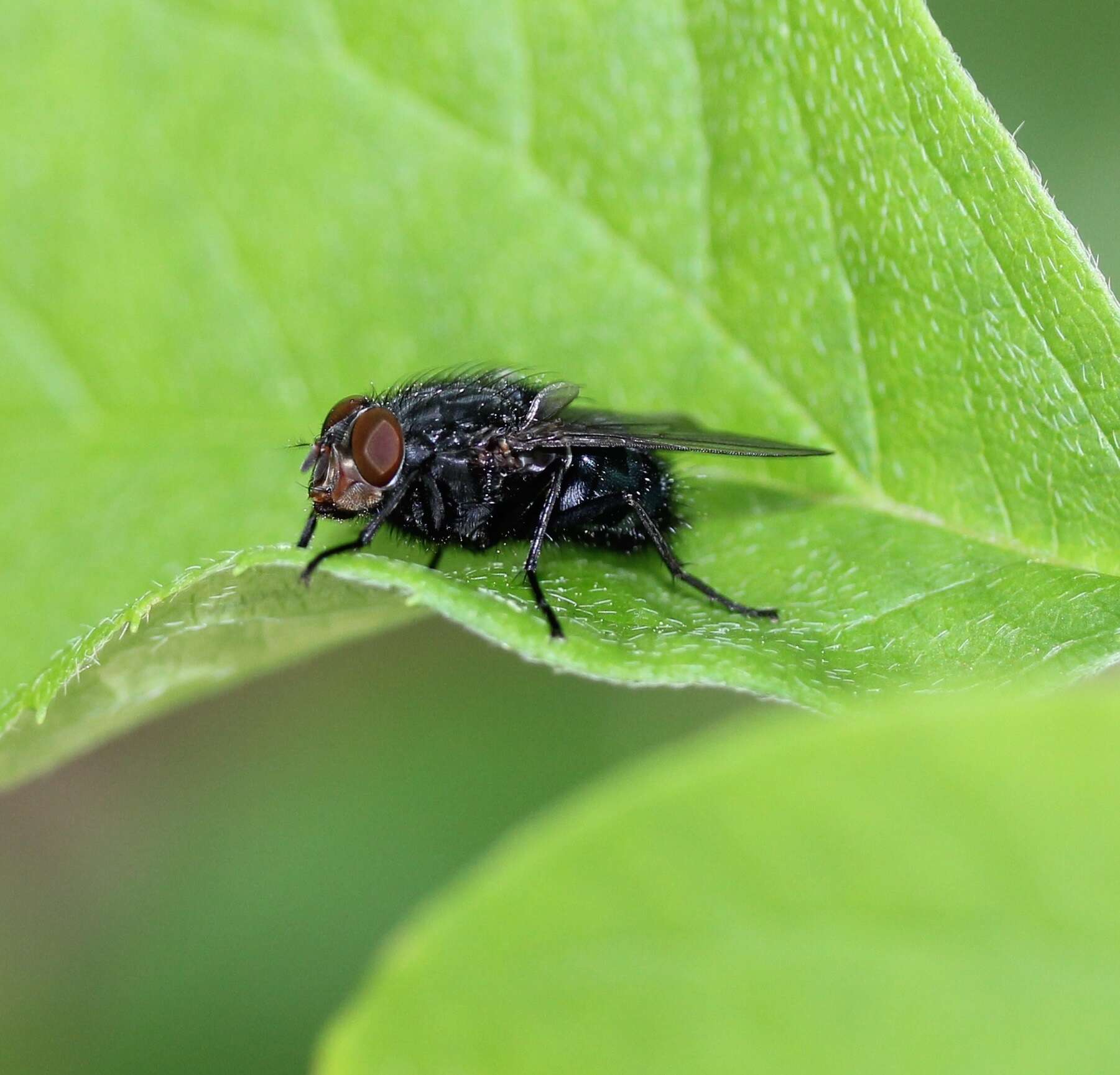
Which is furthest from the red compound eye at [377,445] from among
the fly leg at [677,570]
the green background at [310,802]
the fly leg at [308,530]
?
the green background at [310,802]

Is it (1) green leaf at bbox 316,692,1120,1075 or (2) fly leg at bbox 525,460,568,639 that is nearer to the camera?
(1) green leaf at bbox 316,692,1120,1075

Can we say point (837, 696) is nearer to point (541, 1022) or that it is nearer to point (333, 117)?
point (541, 1022)

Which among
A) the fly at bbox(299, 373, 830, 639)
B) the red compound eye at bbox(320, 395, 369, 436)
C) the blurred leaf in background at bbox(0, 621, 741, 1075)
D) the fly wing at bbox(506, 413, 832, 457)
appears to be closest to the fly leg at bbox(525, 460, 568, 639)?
the fly at bbox(299, 373, 830, 639)

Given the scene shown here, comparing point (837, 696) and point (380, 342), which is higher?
point (380, 342)

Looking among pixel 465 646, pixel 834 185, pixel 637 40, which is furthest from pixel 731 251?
pixel 465 646

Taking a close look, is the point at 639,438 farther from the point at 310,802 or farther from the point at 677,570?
the point at 310,802

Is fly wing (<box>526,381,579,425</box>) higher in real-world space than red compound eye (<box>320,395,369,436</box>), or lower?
lower

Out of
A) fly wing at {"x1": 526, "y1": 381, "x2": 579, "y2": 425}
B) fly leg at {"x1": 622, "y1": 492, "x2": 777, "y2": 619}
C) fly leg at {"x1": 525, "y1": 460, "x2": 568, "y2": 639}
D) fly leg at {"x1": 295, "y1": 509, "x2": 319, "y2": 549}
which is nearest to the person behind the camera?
fly leg at {"x1": 622, "y1": 492, "x2": 777, "y2": 619}

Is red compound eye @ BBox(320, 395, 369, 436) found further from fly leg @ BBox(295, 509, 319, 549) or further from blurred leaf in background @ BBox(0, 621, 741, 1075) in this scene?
blurred leaf in background @ BBox(0, 621, 741, 1075)
